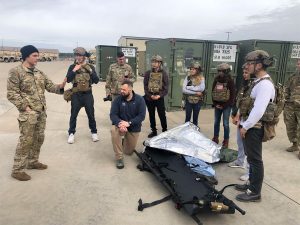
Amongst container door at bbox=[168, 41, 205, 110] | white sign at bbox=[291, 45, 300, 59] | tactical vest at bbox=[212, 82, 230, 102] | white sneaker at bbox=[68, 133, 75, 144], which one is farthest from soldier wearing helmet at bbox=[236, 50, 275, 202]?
white sign at bbox=[291, 45, 300, 59]

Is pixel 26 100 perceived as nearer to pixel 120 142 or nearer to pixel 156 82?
pixel 120 142

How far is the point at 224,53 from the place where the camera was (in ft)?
29.1

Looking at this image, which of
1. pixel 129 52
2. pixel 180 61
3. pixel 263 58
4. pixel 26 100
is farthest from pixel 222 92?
pixel 129 52

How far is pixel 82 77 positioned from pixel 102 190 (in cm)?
225

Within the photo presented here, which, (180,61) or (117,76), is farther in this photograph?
(180,61)

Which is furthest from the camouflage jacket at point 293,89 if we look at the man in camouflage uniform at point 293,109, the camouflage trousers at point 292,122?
the camouflage trousers at point 292,122

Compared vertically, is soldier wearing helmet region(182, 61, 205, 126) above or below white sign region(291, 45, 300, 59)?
below

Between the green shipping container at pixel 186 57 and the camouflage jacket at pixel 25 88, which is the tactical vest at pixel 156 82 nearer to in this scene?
the camouflage jacket at pixel 25 88

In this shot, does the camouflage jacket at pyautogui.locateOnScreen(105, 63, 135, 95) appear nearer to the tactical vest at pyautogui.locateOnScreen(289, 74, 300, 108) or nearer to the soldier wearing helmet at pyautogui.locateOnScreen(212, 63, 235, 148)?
the soldier wearing helmet at pyautogui.locateOnScreen(212, 63, 235, 148)

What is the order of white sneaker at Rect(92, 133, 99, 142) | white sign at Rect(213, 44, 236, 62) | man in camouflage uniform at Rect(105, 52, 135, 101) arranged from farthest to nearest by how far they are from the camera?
white sign at Rect(213, 44, 236, 62)
man in camouflage uniform at Rect(105, 52, 135, 101)
white sneaker at Rect(92, 133, 99, 142)

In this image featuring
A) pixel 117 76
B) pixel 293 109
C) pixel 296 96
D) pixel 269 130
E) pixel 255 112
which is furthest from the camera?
pixel 117 76

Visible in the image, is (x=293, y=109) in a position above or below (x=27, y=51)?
below

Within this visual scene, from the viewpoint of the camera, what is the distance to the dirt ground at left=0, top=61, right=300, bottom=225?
3.22m

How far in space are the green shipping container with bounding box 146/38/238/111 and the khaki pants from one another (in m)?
3.87
